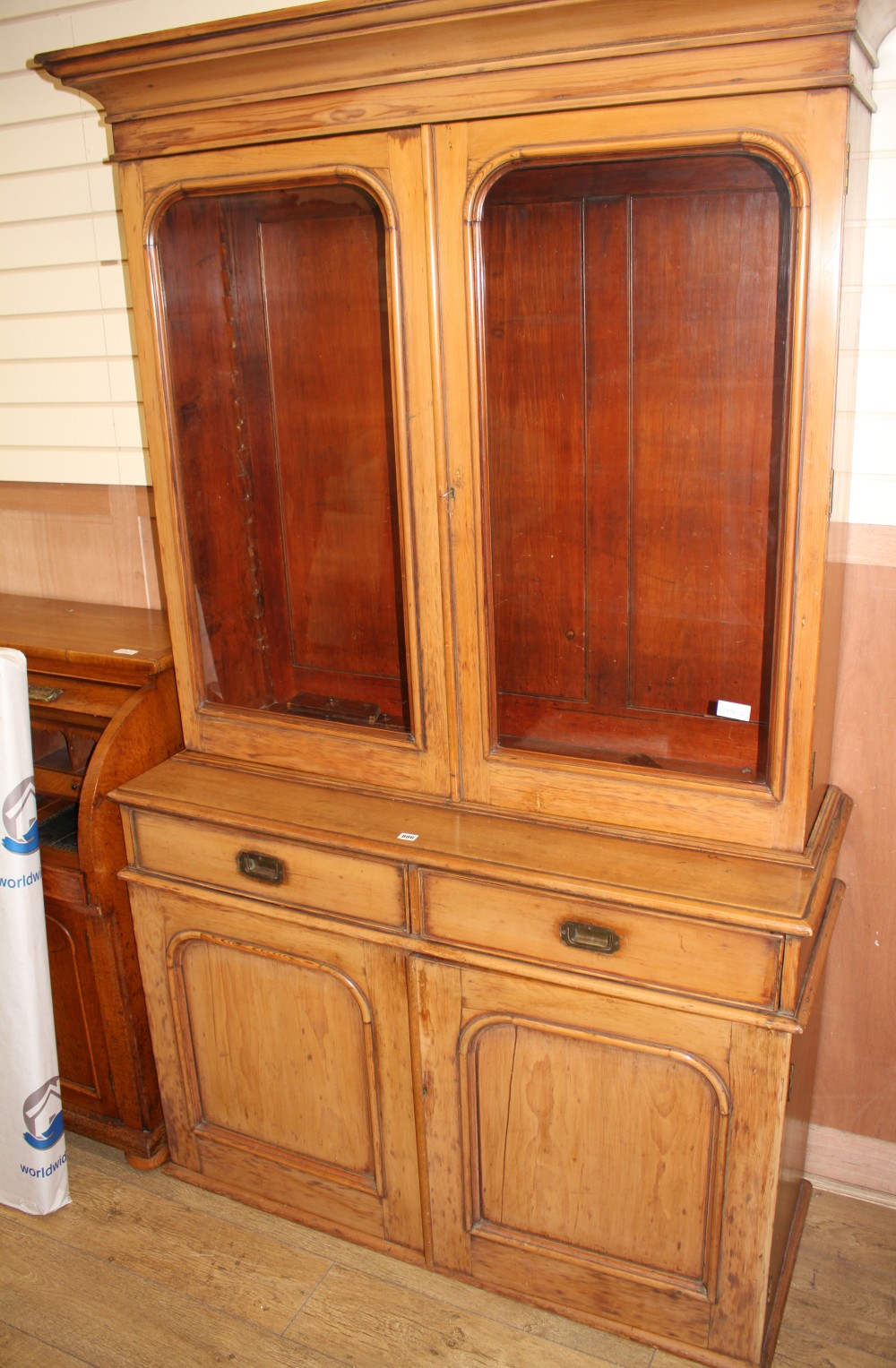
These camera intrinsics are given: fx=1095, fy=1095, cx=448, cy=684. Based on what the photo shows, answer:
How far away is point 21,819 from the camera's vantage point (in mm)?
2008

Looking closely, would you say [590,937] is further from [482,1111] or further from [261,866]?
[261,866]

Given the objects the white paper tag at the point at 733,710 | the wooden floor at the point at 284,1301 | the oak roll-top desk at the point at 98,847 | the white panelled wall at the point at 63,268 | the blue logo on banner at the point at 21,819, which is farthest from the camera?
the white panelled wall at the point at 63,268

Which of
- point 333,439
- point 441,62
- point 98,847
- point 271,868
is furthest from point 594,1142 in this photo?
point 441,62

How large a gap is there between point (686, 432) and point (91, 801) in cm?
127

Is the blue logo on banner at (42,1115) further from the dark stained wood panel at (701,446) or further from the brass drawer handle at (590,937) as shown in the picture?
the dark stained wood panel at (701,446)

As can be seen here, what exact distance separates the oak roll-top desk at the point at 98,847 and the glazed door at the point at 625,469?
695mm

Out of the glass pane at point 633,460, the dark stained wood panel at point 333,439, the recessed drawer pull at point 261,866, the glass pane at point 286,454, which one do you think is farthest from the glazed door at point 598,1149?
Answer: the dark stained wood panel at point 333,439

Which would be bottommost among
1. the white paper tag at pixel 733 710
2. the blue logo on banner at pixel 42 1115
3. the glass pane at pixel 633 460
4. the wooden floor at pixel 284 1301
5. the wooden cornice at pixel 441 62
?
the wooden floor at pixel 284 1301

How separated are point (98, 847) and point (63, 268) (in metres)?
1.30

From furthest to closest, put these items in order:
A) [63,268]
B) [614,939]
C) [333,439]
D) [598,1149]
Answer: [63,268] < [333,439] < [598,1149] < [614,939]

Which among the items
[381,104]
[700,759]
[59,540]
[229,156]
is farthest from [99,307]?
[700,759]

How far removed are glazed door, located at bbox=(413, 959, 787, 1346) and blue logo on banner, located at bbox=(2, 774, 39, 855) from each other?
767 millimetres

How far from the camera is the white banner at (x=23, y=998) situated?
1971 mm

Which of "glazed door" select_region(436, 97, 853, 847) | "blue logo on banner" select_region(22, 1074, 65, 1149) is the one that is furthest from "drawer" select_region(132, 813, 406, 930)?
"blue logo on banner" select_region(22, 1074, 65, 1149)
